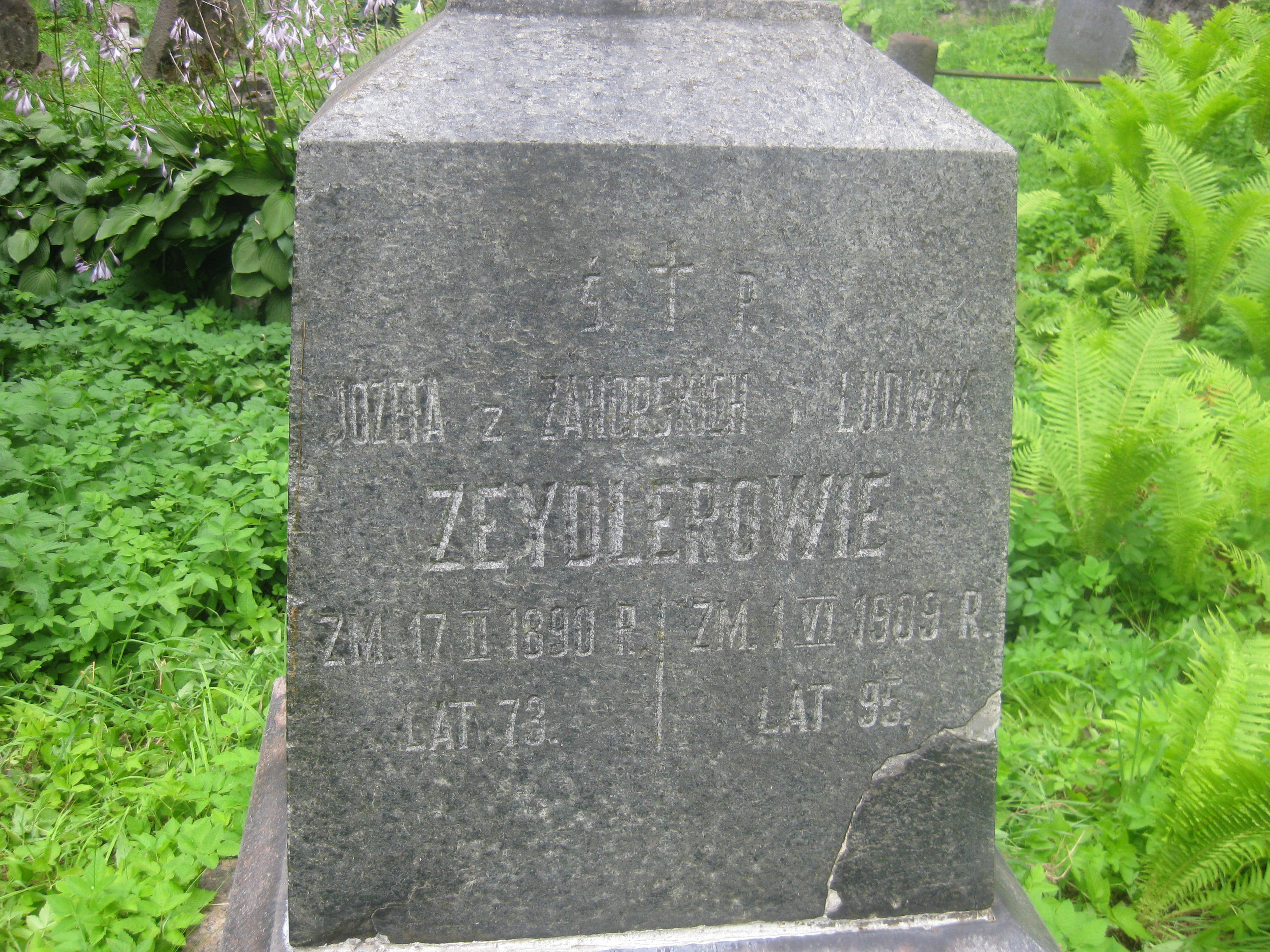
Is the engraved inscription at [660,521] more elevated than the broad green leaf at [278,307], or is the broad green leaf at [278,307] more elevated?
the engraved inscription at [660,521]

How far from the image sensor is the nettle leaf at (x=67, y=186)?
187 inches

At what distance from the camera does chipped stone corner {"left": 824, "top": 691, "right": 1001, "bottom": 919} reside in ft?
5.52

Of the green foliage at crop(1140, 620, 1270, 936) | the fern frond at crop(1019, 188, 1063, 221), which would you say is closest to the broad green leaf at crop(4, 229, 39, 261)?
the fern frond at crop(1019, 188, 1063, 221)

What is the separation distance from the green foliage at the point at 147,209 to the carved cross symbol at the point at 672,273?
130 inches

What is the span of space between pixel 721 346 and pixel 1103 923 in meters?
1.36

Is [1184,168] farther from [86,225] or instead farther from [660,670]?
[86,225]

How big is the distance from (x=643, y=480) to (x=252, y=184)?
12.1ft

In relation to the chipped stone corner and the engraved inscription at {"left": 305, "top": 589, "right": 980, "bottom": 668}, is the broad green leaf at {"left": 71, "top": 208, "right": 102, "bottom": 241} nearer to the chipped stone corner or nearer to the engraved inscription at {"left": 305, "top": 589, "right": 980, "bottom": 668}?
the engraved inscription at {"left": 305, "top": 589, "right": 980, "bottom": 668}

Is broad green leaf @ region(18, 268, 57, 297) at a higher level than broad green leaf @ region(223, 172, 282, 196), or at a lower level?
lower

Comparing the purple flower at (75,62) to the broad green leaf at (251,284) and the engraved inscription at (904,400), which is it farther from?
the engraved inscription at (904,400)

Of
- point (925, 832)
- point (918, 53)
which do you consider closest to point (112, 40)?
point (918, 53)

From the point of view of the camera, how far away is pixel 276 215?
4.29 metres

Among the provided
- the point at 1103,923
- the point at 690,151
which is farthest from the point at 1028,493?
the point at 690,151

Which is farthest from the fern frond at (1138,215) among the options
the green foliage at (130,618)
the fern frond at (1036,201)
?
the green foliage at (130,618)
